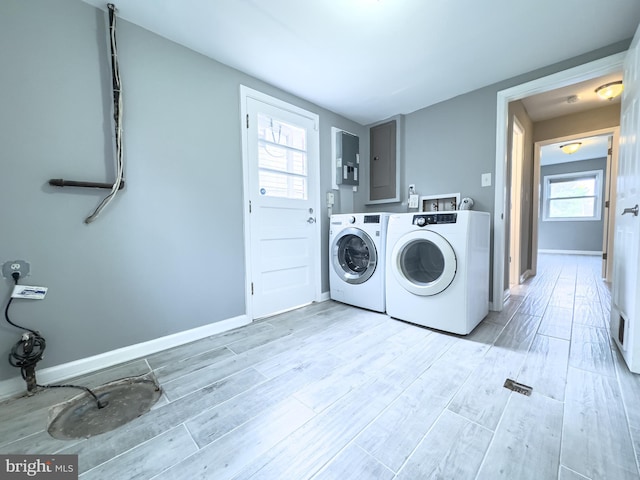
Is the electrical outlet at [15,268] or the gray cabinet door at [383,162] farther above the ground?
the gray cabinet door at [383,162]

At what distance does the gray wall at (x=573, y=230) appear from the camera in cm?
575

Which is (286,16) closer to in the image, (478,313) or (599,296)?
(478,313)

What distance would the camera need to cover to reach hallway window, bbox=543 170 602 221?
579 cm

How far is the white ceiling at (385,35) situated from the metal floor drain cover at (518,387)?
6.77 ft

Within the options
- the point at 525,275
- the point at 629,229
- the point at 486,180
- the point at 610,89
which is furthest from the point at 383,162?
the point at 525,275

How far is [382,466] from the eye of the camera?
83 cm

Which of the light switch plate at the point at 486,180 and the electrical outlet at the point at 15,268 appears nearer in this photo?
the electrical outlet at the point at 15,268

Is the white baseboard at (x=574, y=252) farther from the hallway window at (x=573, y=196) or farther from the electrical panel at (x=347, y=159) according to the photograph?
the electrical panel at (x=347, y=159)

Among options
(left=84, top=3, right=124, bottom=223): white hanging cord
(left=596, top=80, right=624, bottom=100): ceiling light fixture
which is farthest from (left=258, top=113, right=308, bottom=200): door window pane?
(left=596, top=80, right=624, bottom=100): ceiling light fixture

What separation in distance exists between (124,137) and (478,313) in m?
2.76

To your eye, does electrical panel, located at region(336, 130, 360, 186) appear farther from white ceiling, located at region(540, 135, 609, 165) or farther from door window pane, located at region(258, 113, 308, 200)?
white ceiling, located at region(540, 135, 609, 165)

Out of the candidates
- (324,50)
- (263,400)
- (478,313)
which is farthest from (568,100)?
(263,400)

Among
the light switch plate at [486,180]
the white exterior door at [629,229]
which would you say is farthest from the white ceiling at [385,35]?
the light switch plate at [486,180]

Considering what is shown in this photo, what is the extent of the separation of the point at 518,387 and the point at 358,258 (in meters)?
1.57
